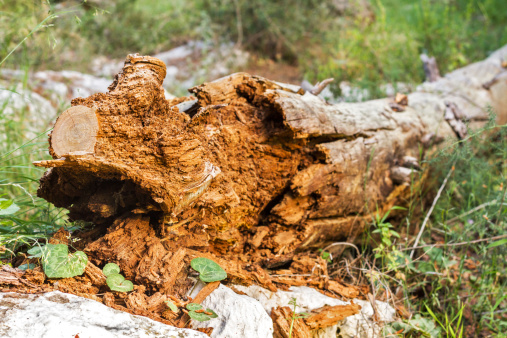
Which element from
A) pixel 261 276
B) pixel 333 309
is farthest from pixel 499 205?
pixel 261 276

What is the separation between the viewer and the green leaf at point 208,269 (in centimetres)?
167

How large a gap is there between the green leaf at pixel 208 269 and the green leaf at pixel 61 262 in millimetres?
455

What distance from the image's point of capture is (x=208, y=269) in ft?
5.63

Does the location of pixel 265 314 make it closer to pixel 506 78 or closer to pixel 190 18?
pixel 506 78

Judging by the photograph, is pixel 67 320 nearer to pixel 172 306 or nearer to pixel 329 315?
pixel 172 306

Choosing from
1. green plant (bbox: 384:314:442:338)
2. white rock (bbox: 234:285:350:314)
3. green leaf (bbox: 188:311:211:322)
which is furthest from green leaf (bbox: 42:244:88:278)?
green plant (bbox: 384:314:442:338)

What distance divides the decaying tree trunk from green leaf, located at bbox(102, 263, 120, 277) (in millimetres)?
41

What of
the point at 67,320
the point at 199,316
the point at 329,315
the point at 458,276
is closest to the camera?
the point at 67,320

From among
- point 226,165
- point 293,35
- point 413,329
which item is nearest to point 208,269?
point 226,165

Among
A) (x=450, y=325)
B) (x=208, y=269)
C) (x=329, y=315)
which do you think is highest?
(x=208, y=269)

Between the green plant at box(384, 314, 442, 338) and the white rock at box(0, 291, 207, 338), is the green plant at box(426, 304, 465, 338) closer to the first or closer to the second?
the green plant at box(384, 314, 442, 338)

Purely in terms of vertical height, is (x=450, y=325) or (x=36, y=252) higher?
(x=36, y=252)

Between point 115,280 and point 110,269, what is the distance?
68 millimetres

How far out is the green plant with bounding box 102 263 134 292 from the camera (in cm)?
156
